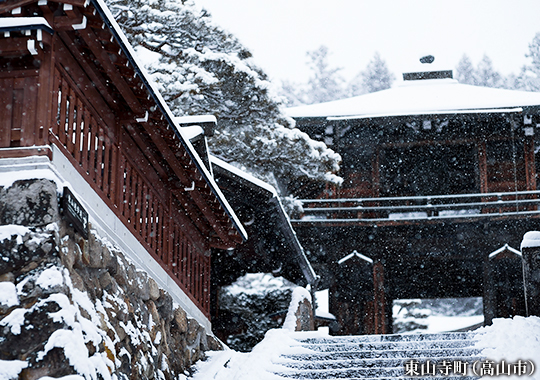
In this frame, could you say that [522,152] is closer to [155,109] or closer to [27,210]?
[155,109]

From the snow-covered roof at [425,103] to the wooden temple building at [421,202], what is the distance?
60 millimetres

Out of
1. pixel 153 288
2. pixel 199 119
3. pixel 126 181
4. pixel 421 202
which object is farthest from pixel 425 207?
pixel 126 181

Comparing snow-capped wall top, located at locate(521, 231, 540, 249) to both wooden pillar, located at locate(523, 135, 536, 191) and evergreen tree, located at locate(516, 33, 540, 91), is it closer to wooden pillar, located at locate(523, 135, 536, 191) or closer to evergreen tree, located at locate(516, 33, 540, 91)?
wooden pillar, located at locate(523, 135, 536, 191)

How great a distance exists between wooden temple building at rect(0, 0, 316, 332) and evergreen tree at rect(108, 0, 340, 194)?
5.47 meters

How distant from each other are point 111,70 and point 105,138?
2.96 feet

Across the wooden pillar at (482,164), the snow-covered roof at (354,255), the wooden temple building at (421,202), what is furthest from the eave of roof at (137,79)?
the wooden pillar at (482,164)

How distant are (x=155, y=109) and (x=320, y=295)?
79.5ft

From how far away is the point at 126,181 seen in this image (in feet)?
25.9

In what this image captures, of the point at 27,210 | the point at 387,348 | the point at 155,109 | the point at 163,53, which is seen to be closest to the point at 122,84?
the point at 155,109

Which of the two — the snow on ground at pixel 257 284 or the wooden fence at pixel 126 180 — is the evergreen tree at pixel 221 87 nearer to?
the snow on ground at pixel 257 284

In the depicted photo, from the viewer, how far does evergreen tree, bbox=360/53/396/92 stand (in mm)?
56750

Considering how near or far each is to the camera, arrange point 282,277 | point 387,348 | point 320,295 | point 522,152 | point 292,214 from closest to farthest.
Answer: point 387,348, point 282,277, point 292,214, point 522,152, point 320,295

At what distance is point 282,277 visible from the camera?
1731cm

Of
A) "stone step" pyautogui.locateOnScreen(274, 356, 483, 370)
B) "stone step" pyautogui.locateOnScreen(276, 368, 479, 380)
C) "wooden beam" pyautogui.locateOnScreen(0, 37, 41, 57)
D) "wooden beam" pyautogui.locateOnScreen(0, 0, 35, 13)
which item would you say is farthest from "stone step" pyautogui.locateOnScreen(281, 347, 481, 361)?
"wooden beam" pyautogui.locateOnScreen(0, 0, 35, 13)
